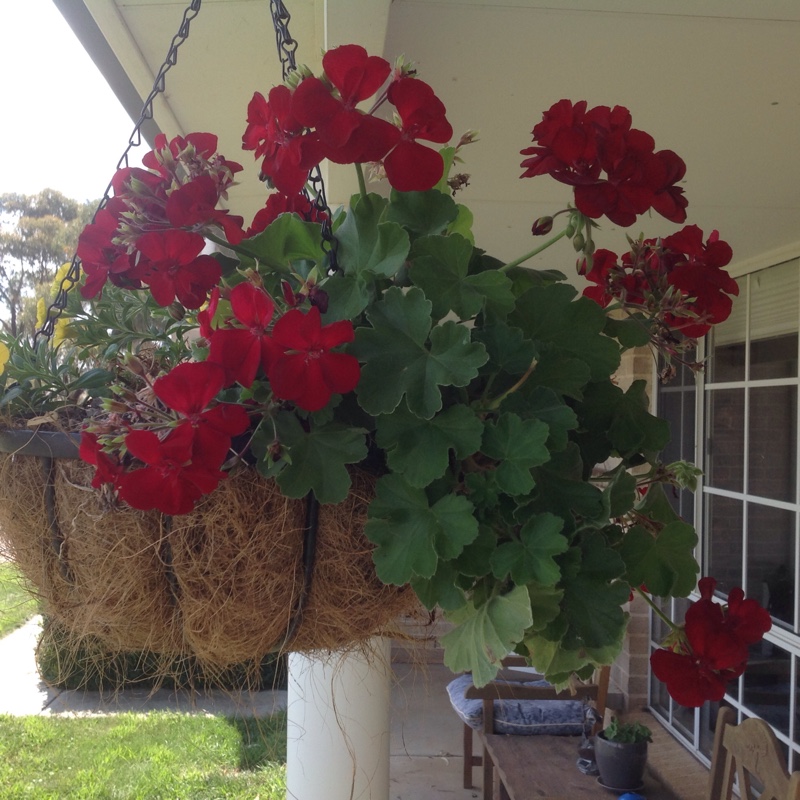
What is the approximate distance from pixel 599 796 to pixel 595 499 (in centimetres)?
254

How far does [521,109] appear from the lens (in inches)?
67.2

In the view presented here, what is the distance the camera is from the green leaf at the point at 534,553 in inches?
21.6

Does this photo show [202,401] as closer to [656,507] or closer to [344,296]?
[344,296]

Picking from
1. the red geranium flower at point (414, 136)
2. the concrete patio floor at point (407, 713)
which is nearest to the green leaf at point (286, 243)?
the red geranium flower at point (414, 136)

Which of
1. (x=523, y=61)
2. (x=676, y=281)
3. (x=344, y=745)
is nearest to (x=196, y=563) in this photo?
(x=676, y=281)

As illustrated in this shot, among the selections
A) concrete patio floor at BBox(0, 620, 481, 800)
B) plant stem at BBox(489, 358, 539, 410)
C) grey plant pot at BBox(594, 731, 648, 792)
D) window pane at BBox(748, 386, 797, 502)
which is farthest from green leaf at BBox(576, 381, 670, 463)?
grey plant pot at BBox(594, 731, 648, 792)

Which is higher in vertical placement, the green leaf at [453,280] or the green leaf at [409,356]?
the green leaf at [453,280]

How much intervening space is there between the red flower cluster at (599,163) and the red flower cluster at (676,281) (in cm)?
9

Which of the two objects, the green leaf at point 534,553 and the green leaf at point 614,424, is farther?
the green leaf at point 614,424

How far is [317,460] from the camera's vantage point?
589 millimetres

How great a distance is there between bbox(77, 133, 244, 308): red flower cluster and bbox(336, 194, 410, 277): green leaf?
3.5 inches

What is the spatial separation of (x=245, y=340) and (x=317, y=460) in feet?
0.37

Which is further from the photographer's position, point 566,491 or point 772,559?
point 772,559

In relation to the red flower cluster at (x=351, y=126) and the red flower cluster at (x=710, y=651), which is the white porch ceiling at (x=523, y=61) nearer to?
the red flower cluster at (x=351, y=126)
